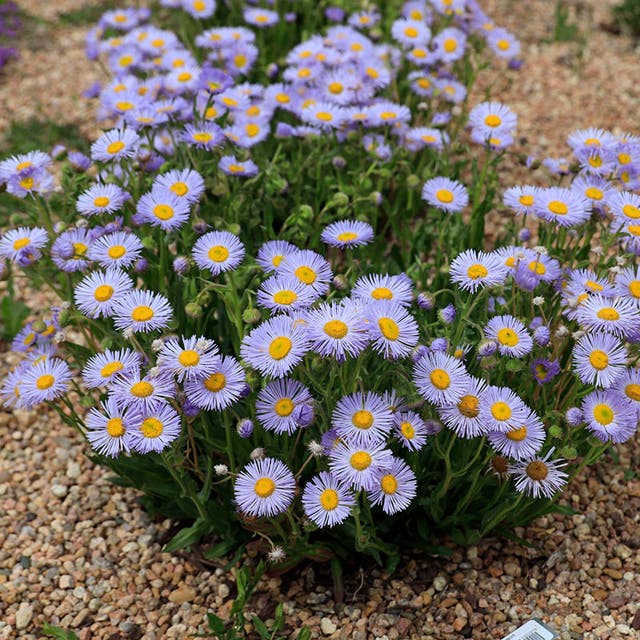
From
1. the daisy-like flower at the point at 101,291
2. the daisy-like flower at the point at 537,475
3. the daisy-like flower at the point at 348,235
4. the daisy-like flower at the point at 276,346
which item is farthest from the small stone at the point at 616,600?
the daisy-like flower at the point at 101,291

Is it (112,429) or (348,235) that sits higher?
(348,235)

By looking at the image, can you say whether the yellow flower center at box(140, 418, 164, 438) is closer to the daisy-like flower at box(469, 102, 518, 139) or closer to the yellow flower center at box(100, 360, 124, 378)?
the yellow flower center at box(100, 360, 124, 378)

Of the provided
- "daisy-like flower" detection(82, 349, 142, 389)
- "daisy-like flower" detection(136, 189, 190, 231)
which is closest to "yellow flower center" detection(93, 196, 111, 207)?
"daisy-like flower" detection(136, 189, 190, 231)

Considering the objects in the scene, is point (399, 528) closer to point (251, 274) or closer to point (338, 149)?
point (251, 274)

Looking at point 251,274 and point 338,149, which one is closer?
point 251,274

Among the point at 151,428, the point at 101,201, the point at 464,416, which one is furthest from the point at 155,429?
the point at 101,201

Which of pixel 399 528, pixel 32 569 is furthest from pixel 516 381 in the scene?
pixel 32 569

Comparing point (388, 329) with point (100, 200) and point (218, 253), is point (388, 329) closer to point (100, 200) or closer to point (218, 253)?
point (218, 253)
